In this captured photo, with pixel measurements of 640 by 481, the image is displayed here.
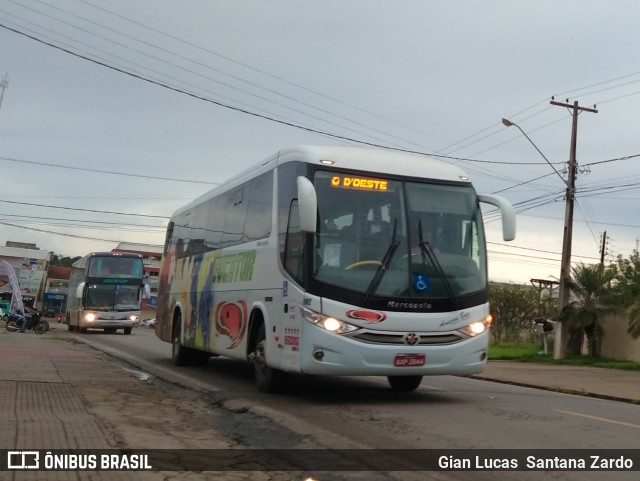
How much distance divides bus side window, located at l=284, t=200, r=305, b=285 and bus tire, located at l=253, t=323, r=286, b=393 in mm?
1477

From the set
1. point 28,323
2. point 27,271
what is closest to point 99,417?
point 28,323

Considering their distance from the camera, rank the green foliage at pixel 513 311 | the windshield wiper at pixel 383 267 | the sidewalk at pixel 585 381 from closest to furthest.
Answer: the windshield wiper at pixel 383 267, the sidewalk at pixel 585 381, the green foliage at pixel 513 311

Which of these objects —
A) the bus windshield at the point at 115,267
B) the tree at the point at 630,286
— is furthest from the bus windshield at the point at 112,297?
the tree at the point at 630,286

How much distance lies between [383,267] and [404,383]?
120 inches

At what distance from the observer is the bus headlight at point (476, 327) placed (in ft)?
35.2

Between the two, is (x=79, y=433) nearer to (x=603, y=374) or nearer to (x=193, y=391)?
(x=193, y=391)

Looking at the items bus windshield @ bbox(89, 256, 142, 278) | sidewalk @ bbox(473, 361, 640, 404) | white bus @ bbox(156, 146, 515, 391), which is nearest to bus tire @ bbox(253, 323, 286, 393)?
white bus @ bbox(156, 146, 515, 391)

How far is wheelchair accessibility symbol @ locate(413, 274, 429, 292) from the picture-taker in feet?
34.1

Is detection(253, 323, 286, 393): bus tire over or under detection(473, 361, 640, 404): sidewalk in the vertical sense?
over

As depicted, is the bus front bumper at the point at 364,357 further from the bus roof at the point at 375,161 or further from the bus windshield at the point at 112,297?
the bus windshield at the point at 112,297

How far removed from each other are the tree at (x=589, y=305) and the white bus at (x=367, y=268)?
58.2 feet

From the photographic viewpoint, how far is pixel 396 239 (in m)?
10.5

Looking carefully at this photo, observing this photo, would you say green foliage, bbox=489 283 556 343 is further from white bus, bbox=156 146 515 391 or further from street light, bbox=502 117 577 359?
white bus, bbox=156 146 515 391

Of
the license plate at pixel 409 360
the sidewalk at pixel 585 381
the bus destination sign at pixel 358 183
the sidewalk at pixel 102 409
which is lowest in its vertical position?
the sidewalk at pixel 585 381
